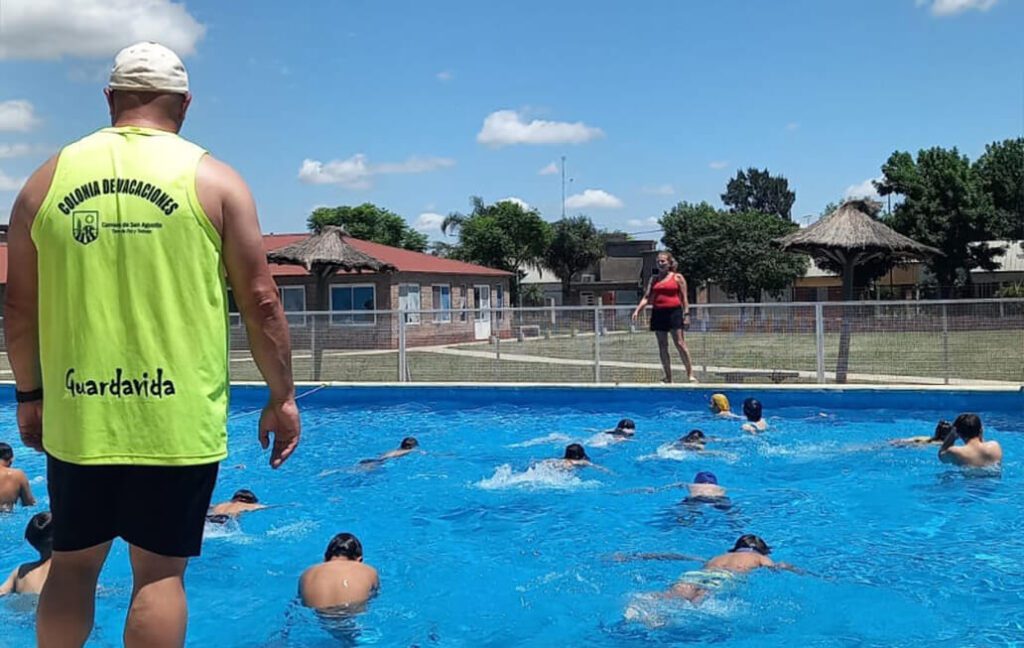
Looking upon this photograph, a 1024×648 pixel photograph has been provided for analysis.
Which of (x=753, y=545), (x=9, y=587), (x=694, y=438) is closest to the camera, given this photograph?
(x=9, y=587)

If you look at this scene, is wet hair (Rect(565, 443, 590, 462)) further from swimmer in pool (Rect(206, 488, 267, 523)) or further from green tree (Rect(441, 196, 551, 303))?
green tree (Rect(441, 196, 551, 303))

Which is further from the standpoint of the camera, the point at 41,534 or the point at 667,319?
the point at 667,319

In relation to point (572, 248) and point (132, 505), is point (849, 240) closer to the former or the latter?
point (132, 505)

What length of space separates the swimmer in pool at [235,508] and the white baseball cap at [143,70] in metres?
5.28

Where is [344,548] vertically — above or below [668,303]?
below

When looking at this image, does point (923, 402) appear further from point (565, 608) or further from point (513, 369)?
point (565, 608)

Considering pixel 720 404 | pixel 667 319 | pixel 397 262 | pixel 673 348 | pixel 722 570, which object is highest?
pixel 397 262

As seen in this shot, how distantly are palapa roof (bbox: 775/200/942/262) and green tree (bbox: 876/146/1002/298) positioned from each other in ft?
79.8

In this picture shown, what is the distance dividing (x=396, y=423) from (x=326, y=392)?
2774mm

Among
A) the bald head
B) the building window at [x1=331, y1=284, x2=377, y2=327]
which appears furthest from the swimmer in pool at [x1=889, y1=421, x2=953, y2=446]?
the building window at [x1=331, y1=284, x2=377, y2=327]

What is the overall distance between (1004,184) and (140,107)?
47278mm

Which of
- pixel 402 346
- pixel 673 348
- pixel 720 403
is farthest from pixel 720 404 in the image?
pixel 402 346

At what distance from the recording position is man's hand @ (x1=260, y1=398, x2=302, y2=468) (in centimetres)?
243

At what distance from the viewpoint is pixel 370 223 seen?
179 feet
